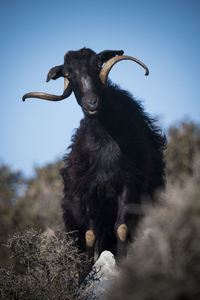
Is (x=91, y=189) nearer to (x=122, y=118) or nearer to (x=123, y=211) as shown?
(x=123, y=211)

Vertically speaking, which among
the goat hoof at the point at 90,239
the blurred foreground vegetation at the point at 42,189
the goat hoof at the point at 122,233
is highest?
the blurred foreground vegetation at the point at 42,189

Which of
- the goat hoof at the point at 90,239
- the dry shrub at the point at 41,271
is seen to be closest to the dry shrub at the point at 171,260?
the dry shrub at the point at 41,271

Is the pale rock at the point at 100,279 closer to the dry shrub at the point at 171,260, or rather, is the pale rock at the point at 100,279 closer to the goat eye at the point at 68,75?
the dry shrub at the point at 171,260

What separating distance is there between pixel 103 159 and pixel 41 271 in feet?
6.87

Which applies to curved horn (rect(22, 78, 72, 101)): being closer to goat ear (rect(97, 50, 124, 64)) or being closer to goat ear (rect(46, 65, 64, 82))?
goat ear (rect(46, 65, 64, 82))

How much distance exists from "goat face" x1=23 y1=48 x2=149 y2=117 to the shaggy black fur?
42mm

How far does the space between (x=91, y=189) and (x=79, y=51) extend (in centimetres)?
220

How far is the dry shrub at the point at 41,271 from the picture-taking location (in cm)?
450

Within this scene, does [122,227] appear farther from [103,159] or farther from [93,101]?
[93,101]

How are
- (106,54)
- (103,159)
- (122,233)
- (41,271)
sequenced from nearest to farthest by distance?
(41,271) < (122,233) < (103,159) < (106,54)

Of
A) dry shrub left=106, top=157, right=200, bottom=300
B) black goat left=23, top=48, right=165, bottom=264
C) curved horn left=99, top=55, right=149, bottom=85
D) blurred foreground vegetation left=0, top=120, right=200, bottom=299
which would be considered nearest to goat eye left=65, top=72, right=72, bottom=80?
black goat left=23, top=48, right=165, bottom=264

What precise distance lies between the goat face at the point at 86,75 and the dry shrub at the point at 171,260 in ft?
10.3

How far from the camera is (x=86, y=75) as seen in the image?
585 cm

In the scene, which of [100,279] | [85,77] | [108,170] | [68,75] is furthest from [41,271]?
[68,75]
